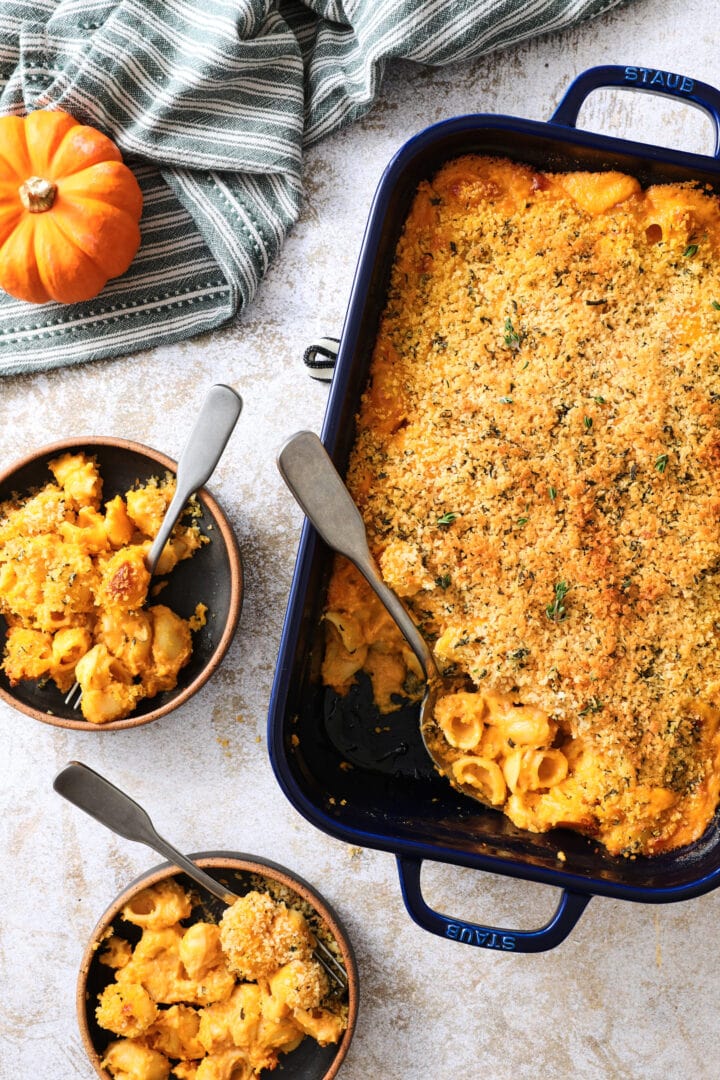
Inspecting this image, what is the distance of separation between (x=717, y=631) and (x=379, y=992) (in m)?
1.21

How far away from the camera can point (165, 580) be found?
1997mm

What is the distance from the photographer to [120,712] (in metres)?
1.92

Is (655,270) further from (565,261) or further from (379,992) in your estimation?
(379,992)

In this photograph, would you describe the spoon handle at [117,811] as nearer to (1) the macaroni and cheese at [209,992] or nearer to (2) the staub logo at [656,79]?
(1) the macaroni and cheese at [209,992]

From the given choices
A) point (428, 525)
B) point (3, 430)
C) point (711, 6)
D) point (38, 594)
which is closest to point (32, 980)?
point (38, 594)

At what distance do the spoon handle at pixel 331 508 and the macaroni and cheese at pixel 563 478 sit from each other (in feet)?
0.15

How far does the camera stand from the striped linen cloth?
195cm

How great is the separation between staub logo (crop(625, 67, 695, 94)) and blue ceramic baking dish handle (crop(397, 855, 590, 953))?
1.61 metres

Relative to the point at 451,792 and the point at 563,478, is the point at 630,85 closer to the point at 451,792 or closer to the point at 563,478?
the point at 563,478

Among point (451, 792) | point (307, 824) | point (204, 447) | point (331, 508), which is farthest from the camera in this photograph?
point (307, 824)

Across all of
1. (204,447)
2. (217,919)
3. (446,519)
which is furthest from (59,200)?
(217,919)

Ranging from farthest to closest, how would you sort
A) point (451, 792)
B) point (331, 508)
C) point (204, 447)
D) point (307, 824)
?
point (307, 824) < point (451, 792) < point (204, 447) < point (331, 508)

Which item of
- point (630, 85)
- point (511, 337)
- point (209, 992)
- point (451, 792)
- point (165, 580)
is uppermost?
point (630, 85)

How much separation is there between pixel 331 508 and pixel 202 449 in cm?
33
